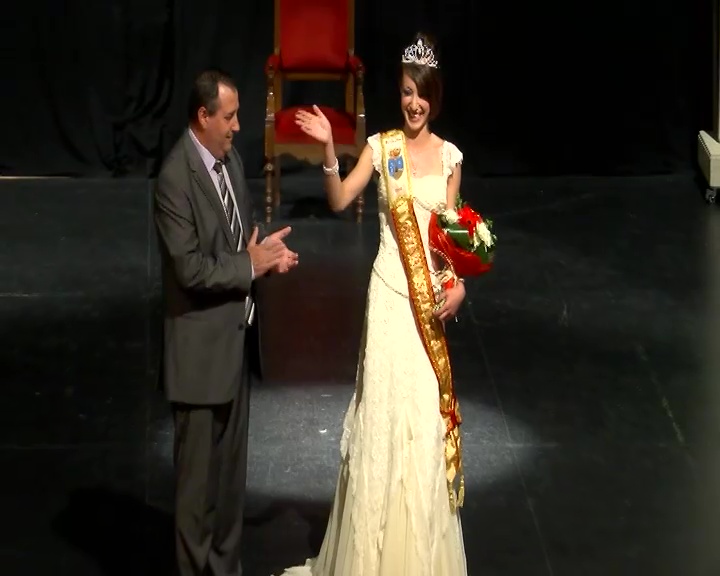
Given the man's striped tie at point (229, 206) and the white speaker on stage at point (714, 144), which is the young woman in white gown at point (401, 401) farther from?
the white speaker on stage at point (714, 144)

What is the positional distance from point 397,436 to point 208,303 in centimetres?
64

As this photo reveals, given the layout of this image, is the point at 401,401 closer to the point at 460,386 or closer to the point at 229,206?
the point at 229,206

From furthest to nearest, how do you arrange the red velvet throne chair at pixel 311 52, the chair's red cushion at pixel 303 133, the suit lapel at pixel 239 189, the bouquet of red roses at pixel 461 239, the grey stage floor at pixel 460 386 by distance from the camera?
1. the red velvet throne chair at pixel 311 52
2. the chair's red cushion at pixel 303 133
3. the grey stage floor at pixel 460 386
4. the suit lapel at pixel 239 189
5. the bouquet of red roses at pixel 461 239

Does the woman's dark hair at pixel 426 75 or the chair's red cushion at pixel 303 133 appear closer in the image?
the woman's dark hair at pixel 426 75

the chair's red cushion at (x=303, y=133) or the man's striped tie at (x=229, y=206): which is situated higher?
the man's striped tie at (x=229, y=206)

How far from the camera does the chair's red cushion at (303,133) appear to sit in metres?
7.24

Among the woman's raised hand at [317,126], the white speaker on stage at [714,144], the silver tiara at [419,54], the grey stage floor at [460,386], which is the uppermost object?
the silver tiara at [419,54]

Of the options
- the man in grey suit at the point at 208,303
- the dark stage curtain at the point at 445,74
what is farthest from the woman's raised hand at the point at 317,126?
the dark stage curtain at the point at 445,74

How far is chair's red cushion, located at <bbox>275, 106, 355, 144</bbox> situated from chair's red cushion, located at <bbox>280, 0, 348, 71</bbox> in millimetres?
270

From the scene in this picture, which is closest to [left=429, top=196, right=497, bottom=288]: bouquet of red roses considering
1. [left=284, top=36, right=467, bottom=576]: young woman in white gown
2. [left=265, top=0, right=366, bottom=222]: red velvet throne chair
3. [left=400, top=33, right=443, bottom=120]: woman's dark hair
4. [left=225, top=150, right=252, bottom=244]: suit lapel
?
[left=284, top=36, right=467, bottom=576]: young woman in white gown

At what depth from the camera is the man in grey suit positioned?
3820mm

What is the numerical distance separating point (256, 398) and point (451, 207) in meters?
2.03

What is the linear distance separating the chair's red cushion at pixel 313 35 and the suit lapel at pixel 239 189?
3542 millimetres

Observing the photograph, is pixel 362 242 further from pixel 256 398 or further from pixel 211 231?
pixel 211 231
